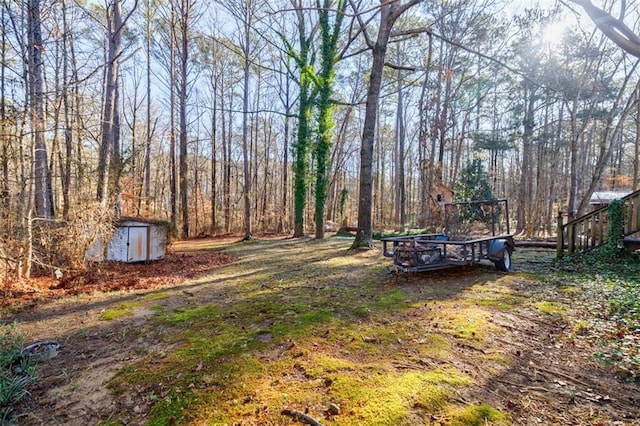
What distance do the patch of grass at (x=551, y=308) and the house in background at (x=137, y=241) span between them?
8498 millimetres

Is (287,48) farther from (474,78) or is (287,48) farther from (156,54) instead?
(474,78)

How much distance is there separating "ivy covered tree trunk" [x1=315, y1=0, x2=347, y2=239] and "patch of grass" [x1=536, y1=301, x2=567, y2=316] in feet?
35.9

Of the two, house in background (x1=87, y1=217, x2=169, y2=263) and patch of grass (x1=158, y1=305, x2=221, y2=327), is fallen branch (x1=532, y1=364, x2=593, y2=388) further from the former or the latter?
house in background (x1=87, y1=217, x2=169, y2=263)

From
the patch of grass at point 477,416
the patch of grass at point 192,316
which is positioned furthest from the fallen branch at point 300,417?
the patch of grass at point 192,316

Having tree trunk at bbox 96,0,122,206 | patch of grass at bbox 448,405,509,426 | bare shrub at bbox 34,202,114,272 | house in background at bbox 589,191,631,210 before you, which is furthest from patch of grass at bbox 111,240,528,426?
house in background at bbox 589,191,631,210

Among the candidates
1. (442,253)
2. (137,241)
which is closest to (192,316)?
(442,253)

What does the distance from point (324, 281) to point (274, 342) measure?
293 centimetres

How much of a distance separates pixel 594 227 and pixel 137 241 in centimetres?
1181

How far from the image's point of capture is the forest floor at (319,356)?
212cm

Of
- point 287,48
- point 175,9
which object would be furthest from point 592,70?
point 175,9

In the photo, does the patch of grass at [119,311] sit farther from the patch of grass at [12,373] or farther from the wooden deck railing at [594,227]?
the wooden deck railing at [594,227]

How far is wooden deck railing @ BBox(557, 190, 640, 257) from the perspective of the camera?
738 centimetres

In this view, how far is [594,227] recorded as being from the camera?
8.03m

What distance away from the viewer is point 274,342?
3.13 m
